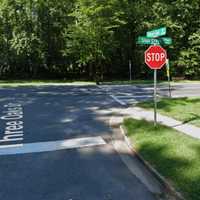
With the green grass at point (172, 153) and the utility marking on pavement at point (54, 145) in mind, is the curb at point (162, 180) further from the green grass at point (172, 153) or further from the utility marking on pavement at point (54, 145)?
the utility marking on pavement at point (54, 145)

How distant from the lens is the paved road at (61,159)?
5.20 m

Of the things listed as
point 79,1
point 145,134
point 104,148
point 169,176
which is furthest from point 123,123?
point 79,1

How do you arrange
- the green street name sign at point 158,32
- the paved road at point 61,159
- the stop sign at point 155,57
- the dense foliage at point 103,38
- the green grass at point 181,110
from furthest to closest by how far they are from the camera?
the dense foliage at point 103,38
the green grass at point 181,110
the stop sign at point 155,57
the green street name sign at point 158,32
the paved road at point 61,159

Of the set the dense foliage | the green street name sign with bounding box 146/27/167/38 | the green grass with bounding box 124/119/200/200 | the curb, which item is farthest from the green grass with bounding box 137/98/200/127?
the dense foliage

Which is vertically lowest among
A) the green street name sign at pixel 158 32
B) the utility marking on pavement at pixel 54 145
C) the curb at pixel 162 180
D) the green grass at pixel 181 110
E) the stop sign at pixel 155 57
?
the curb at pixel 162 180

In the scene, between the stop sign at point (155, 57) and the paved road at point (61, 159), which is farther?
the stop sign at point (155, 57)

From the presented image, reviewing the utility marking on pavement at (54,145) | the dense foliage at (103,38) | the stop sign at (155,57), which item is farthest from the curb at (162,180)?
the dense foliage at (103,38)

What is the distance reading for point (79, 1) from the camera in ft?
85.0

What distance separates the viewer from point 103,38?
26750 millimetres

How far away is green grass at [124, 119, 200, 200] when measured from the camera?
5207 mm

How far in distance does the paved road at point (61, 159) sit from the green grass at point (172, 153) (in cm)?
53

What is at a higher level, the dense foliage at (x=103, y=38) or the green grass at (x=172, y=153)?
the dense foliage at (x=103, y=38)

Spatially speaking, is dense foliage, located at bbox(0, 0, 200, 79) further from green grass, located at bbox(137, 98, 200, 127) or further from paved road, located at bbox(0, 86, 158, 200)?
paved road, located at bbox(0, 86, 158, 200)

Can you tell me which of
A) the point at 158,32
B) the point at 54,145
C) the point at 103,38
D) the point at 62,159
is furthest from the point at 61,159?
the point at 103,38
